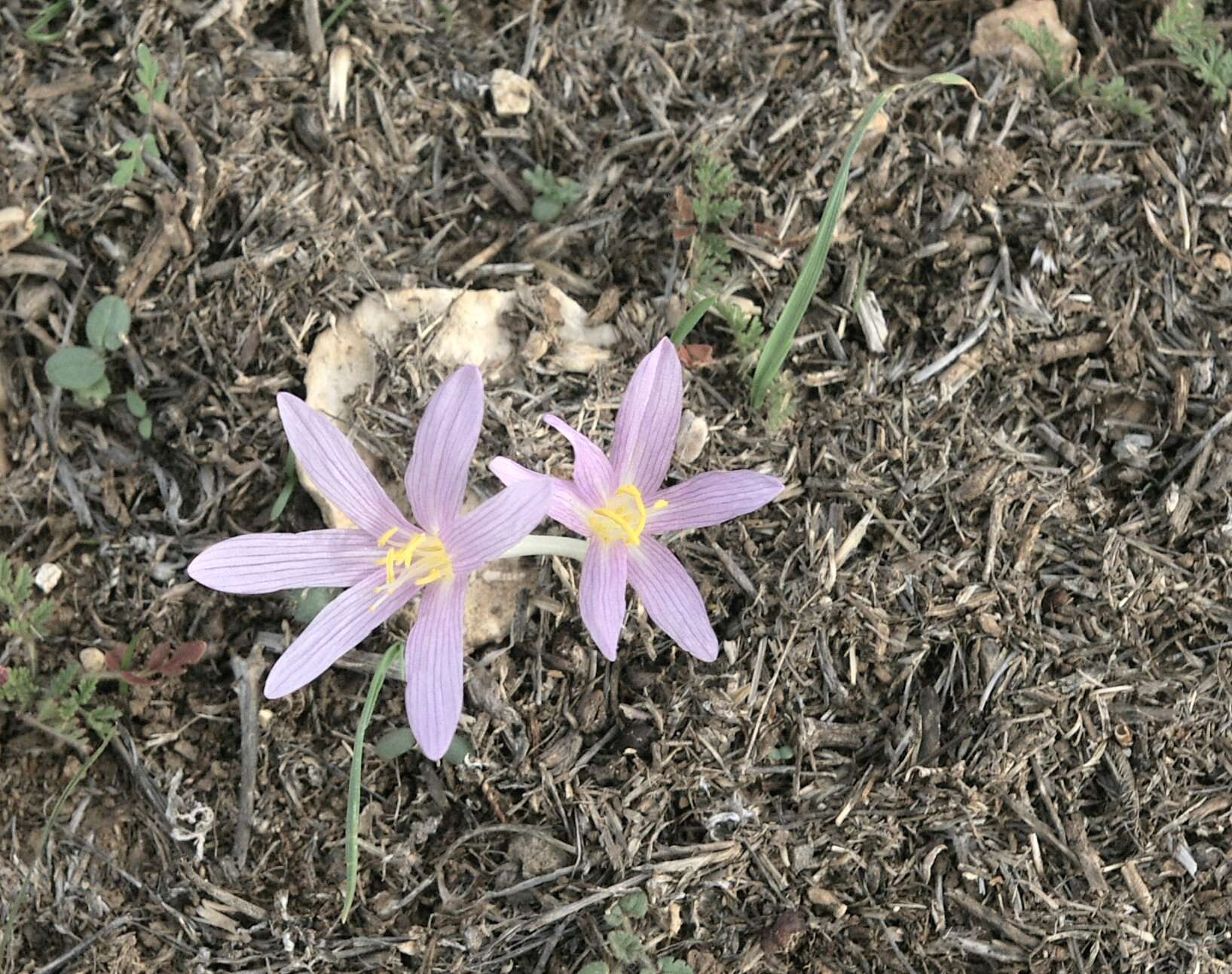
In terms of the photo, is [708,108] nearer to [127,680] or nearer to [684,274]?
[684,274]

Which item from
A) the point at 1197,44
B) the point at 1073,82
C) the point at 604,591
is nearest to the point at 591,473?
the point at 604,591

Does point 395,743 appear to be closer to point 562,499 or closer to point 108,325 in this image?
point 562,499

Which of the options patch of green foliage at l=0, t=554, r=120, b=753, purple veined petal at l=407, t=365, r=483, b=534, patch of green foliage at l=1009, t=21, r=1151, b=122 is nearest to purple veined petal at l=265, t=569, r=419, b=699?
purple veined petal at l=407, t=365, r=483, b=534

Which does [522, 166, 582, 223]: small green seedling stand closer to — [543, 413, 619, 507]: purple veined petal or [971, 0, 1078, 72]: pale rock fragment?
[543, 413, 619, 507]: purple veined petal

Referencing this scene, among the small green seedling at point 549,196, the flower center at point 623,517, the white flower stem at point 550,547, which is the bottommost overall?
the white flower stem at point 550,547

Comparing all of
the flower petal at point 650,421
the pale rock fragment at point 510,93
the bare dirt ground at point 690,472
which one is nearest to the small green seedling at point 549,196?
the bare dirt ground at point 690,472

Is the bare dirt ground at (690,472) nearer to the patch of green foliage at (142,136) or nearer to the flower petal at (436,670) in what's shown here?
the patch of green foliage at (142,136)

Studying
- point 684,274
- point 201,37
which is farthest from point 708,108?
point 201,37
